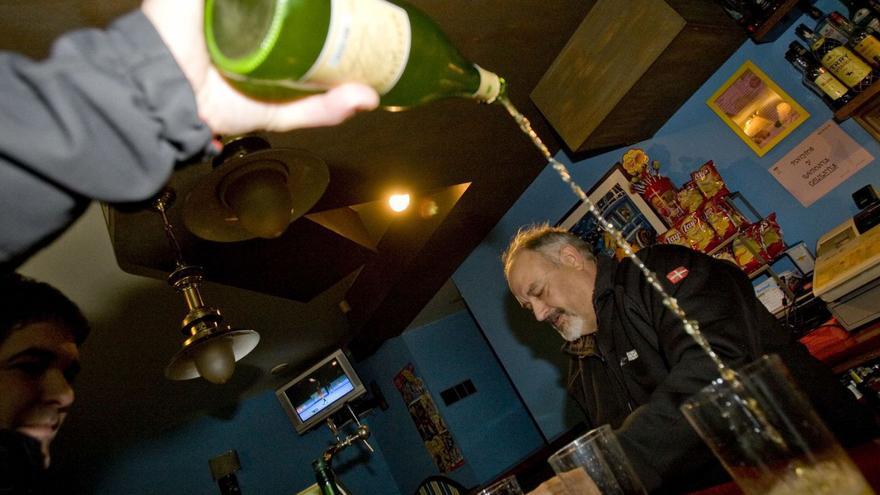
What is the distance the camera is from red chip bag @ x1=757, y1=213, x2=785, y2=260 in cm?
226

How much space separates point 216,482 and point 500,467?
10.00 feet

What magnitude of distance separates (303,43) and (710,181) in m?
2.32

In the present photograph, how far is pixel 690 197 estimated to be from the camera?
2.54m

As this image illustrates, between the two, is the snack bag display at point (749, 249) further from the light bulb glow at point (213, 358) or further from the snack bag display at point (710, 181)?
the light bulb glow at point (213, 358)

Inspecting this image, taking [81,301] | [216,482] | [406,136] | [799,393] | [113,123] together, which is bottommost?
[799,393]

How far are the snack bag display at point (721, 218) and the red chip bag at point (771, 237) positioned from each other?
103mm

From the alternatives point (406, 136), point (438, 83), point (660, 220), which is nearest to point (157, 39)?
point (438, 83)

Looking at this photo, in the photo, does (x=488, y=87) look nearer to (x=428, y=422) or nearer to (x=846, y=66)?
(x=846, y=66)

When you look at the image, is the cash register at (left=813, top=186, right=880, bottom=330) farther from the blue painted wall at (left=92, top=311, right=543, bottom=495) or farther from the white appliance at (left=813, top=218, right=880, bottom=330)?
the blue painted wall at (left=92, top=311, right=543, bottom=495)

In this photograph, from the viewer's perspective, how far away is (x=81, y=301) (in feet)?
9.30

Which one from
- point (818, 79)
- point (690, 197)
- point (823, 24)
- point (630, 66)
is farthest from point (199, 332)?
point (823, 24)

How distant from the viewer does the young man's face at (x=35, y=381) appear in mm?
1035

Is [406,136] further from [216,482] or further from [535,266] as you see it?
[216,482]

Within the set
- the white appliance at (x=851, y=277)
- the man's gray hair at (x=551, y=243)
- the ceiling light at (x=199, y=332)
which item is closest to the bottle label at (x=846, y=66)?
the white appliance at (x=851, y=277)
